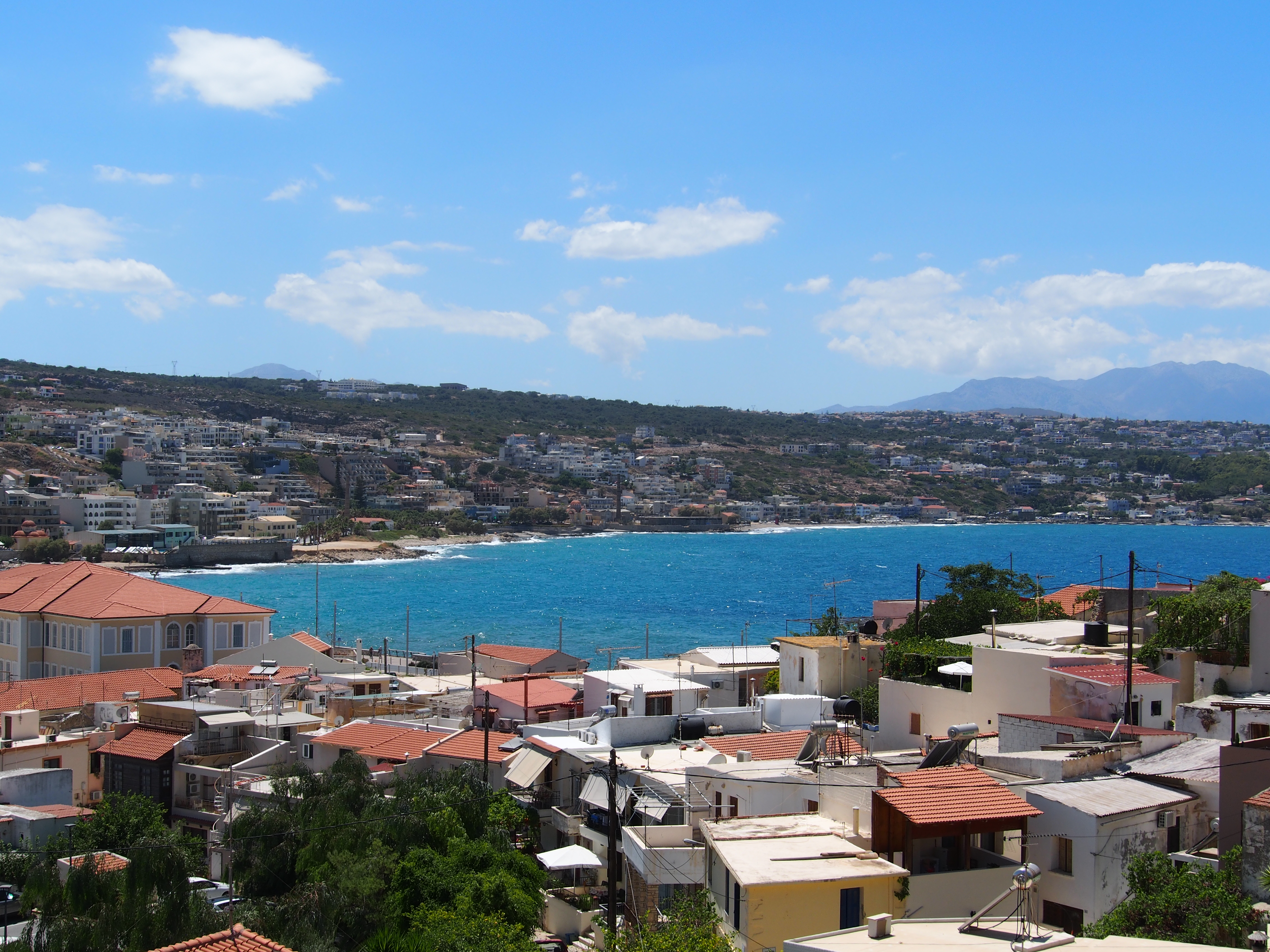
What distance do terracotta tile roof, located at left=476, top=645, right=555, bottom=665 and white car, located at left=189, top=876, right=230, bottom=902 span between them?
17052mm

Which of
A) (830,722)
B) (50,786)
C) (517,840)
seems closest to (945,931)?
(830,722)

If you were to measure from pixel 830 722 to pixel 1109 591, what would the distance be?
10877 millimetres

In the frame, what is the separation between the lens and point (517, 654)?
34469 millimetres

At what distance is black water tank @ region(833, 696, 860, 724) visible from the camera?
19578mm

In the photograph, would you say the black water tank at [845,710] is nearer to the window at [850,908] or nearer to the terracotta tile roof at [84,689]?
the window at [850,908]

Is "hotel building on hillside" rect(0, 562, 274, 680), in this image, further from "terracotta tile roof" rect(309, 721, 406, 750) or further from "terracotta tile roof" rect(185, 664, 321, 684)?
"terracotta tile roof" rect(309, 721, 406, 750)

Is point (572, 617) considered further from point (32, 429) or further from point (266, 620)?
point (32, 429)

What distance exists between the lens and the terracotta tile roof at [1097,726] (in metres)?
13.0

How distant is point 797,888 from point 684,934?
0.98m

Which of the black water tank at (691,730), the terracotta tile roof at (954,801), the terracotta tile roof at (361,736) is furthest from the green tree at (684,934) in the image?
the terracotta tile roof at (361,736)

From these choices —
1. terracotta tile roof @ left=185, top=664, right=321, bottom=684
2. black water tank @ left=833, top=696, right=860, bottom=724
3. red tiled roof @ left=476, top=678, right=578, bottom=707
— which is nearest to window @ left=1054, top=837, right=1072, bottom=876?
black water tank @ left=833, top=696, right=860, bottom=724

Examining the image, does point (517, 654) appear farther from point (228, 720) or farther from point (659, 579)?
point (659, 579)

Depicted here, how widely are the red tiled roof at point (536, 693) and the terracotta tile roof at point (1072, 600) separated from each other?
11.9 metres

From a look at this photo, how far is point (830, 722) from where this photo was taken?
48.5 ft
